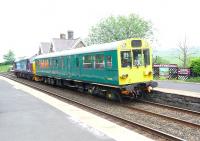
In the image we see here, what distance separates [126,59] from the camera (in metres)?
16.1

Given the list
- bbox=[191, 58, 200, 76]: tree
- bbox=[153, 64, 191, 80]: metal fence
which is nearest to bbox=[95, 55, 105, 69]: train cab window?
bbox=[191, 58, 200, 76]: tree

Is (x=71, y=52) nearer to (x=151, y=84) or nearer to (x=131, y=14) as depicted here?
(x=151, y=84)

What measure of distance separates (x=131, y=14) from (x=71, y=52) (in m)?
47.3

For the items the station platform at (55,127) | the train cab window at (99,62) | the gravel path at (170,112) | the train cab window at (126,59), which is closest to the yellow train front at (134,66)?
the train cab window at (126,59)

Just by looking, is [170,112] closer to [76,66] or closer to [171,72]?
[76,66]

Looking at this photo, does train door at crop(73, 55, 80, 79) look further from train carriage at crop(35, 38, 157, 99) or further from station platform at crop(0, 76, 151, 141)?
station platform at crop(0, 76, 151, 141)

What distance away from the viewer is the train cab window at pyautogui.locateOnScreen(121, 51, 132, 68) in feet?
52.3

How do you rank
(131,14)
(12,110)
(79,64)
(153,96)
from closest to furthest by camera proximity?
(12,110) < (153,96) < (79,64) < (131,14)

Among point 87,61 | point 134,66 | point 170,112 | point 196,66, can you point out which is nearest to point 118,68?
point 134,66

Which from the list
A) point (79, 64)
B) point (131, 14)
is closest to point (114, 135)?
point (79, 64)

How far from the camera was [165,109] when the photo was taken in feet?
49.2

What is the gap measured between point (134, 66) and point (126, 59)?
0.59 metres

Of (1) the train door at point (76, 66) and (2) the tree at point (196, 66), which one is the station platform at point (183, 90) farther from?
(2) the tree at point (196, 66)

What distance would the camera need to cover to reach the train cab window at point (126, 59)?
15928 mm
